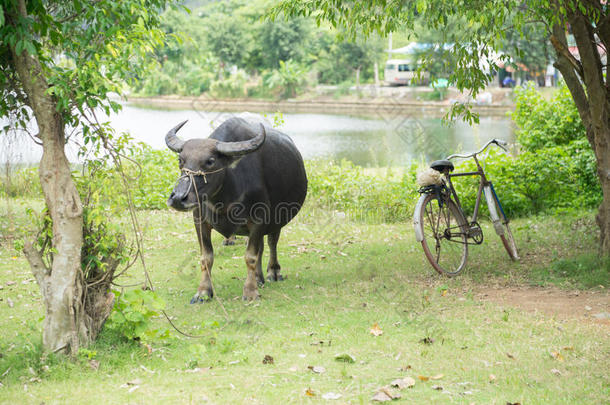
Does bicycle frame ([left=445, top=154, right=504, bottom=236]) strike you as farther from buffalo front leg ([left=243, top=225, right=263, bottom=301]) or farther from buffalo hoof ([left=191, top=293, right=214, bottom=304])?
buffalo hoof ([left=191, top=293, right=214, bottom=304])

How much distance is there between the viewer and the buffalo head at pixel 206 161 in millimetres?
6113

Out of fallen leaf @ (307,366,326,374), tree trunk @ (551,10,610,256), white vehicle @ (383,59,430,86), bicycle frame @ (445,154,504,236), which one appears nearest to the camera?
fallen leaf @ (307,366,326,374)

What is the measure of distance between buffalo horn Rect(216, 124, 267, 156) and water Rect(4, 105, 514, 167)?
10.8 meters

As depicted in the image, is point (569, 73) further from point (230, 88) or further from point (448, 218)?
point (230, 88)

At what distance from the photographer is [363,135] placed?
1064 inches

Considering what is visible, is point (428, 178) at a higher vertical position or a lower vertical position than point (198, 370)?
higher

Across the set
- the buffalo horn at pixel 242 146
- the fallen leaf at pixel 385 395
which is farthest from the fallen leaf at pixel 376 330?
the buffalo horn at pixel 242 146

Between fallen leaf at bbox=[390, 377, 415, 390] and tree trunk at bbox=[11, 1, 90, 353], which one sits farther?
tree trunk at bbox=[11, 1, 90, 353]

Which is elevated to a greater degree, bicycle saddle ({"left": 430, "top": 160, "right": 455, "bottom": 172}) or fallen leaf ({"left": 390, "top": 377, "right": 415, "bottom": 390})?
bicycle saddle ({"left": 430, "top": 160, "right": 455, "bottom": 172})

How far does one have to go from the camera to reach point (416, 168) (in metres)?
11.8

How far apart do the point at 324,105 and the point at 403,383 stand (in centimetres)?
3859

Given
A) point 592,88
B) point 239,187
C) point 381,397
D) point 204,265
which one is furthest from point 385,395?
point 592,88

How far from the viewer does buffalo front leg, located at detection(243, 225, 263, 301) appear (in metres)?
6.73

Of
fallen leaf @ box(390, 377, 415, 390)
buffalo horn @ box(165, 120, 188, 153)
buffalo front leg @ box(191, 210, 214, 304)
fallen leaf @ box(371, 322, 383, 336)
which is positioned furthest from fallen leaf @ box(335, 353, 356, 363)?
buffalo horn @ box(165, 120, 188, 153)
